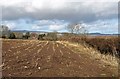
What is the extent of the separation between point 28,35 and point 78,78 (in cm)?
8088

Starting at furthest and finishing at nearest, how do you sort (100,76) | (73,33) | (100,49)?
1. (73,33)
2. (100,49)
3. (100,76)

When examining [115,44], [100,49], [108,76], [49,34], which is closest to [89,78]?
[108,76]

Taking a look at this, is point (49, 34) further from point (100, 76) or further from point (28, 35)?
point (100, 76)

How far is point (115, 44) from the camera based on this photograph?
84.2 ft

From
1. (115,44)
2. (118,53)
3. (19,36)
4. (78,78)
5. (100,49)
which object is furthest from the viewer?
(19,36)

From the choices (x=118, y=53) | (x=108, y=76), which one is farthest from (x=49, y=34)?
(x=108, y=76)

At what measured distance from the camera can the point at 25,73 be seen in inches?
448

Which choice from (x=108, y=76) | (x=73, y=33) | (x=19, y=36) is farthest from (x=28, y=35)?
(x=108, y=76)

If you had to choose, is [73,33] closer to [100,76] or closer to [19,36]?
[19,36]

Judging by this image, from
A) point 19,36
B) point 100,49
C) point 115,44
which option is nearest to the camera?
point 115,44

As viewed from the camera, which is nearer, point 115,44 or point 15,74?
point 15,74

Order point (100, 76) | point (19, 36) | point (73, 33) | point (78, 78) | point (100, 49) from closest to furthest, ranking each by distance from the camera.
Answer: point (78, 78) → point (100, 76) → point (100, 49) → point (73, 33) → point (19, 36)

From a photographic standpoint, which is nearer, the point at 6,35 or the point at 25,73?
the point at 25,73

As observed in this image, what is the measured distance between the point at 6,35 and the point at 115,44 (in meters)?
60.2
